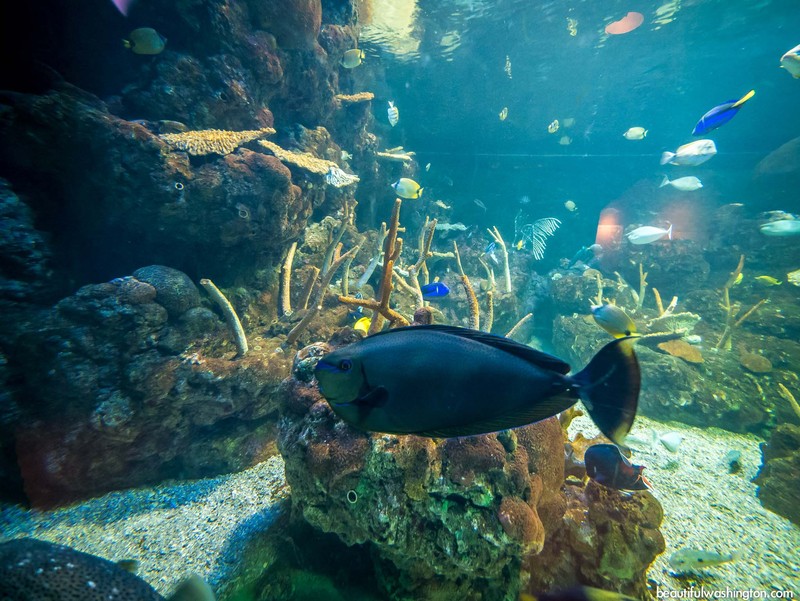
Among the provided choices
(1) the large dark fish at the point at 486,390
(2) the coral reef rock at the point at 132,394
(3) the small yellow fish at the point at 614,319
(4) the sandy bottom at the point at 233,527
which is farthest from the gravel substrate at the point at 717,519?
(2) the coral reef rock at the point at 132,394

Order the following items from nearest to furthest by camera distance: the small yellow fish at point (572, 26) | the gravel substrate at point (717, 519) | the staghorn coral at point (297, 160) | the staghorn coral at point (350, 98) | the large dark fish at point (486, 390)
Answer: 1. the large dark fish at point (486, 390)
2. the gravel substrate at point (717, 519)
3. the staghorn coral at point (297, 160)
4. the staghorn coral at point (350, 98)
5. the small yellow fish at point (572, 26)

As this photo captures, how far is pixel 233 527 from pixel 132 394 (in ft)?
6.04

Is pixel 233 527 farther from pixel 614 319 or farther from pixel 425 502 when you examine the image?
pixel 614 319

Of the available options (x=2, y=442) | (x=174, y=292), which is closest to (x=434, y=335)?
(x=174, y=292)

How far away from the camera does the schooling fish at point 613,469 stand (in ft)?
8.00

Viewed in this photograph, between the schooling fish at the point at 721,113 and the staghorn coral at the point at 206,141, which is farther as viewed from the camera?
the schooling fish at the point at 721,113

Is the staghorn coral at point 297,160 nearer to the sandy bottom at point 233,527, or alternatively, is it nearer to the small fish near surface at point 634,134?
the sandy bottom at point 233,527

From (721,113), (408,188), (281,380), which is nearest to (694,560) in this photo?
(281,380)

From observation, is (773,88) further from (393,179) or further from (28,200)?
(28,200)

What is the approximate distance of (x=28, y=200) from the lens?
342 cm

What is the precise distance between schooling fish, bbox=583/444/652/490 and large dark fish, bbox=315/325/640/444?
6.52 ft

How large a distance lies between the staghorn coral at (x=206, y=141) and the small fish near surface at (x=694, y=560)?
711 centimetres

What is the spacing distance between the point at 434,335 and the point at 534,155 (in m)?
23.2

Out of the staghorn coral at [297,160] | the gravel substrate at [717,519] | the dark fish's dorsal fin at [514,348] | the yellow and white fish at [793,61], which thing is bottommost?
the gravel substrate at [717,519]
